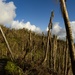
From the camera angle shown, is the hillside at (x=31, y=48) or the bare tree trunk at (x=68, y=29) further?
the hillside at (x=31, y=48)

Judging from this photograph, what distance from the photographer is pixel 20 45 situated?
43375 millimetres

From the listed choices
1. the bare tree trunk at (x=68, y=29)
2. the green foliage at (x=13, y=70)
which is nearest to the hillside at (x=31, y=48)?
the green foliage at (x=13, y=70)

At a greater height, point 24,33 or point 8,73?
point 24,33

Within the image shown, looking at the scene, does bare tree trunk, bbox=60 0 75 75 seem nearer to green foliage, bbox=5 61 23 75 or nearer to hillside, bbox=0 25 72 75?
green foliage, bbox=5 61 23 75

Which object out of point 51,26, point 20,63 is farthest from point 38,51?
point 20,63

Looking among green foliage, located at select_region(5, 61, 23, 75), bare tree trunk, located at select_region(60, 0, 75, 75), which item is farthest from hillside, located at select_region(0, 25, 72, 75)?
bare tree trunk, located at select_region(60, 0, 75, 75)

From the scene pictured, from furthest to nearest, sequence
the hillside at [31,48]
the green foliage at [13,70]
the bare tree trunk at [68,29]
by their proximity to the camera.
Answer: the hillside at [31,48], the green foliage at [13,70], the bare tree trunk at [68,29]

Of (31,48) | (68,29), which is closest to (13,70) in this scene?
(68,29)

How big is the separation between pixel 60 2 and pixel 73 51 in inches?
116

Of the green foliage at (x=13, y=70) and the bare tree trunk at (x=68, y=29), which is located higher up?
the bare tree trunk at (x=68, y=29)

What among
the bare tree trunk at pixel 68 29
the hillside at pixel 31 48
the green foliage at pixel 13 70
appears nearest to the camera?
the bare tree trunk at pixel 68 29

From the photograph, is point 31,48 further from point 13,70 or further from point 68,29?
Result: point 68,29

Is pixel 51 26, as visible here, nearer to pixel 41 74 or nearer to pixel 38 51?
pixel 41 74

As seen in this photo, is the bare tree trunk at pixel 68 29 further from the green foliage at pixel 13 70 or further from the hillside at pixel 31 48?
the hillside at pixel 31 48
